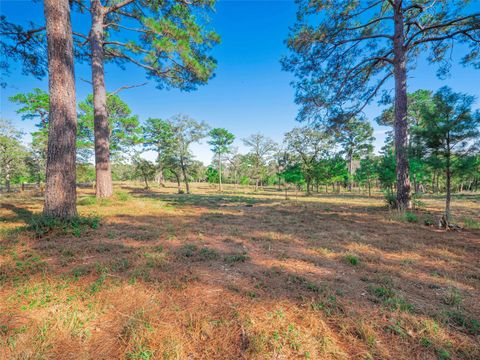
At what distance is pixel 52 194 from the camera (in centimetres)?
452

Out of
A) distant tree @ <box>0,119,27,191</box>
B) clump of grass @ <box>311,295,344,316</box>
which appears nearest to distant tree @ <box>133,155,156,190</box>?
distant tree @ <box>0,119,27,191</box>

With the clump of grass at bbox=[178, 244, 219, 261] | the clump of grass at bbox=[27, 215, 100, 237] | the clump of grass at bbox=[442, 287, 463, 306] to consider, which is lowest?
the clump of grass at bbox=[442, 287, 463, 306]

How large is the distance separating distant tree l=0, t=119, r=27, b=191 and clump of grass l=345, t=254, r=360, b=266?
1593 inches

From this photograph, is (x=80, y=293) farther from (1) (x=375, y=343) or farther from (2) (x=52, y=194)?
(2) (x=52, y=194)

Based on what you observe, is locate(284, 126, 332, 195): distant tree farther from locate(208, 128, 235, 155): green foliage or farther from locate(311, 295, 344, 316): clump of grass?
locate(311, 295, 344, 316): clump of grass

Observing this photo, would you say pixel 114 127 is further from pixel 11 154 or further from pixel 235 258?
pixel 235 258

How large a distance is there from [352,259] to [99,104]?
437 inches

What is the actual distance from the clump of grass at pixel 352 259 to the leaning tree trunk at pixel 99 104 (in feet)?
31.6

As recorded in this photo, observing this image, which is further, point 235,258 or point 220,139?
point 220,139

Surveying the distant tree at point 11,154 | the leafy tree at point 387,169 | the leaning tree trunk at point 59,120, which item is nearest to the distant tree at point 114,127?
the distant tree at point 11,154

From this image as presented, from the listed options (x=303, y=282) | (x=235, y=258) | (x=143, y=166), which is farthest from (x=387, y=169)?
(x=143, y=166)

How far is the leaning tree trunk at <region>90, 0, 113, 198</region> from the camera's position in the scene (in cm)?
811

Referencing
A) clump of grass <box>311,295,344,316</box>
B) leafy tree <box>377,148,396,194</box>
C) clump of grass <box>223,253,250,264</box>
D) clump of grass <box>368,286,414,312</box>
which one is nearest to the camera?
clump of grass <box>311,295,344,316</box>

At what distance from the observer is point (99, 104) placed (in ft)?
27.6
